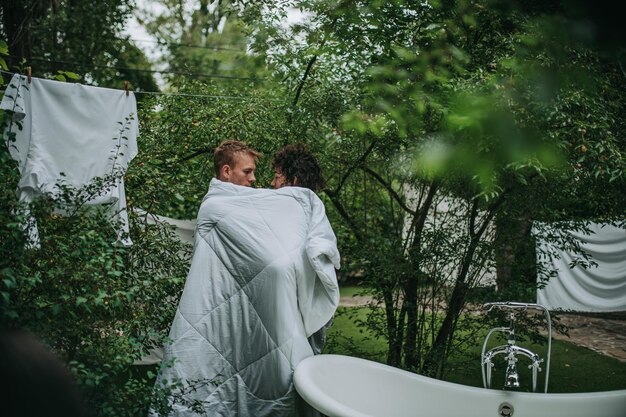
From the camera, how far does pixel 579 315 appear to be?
339 inches

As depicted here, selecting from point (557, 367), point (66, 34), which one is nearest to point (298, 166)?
point (557, 367)

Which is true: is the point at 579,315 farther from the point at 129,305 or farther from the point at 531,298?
the point at 129,305

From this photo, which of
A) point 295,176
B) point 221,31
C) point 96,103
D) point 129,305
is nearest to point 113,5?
point 96,103

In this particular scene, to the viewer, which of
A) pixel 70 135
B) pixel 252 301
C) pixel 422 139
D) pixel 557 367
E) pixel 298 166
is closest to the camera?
pixel 422 139

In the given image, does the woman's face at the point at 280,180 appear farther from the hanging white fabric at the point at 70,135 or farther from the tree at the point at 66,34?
the tree at the point at 66,34

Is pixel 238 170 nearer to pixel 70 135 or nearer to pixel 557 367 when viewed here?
pixel 70 135

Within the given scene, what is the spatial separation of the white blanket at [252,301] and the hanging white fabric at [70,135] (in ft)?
1.59

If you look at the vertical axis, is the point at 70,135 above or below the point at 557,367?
above

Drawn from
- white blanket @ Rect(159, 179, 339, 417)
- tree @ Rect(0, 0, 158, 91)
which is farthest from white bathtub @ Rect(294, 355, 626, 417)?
tree @ Rect(0, 0, 158, 91)

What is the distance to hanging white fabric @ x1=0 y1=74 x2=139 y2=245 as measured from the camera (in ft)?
10.0

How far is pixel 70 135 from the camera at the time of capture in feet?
10.7

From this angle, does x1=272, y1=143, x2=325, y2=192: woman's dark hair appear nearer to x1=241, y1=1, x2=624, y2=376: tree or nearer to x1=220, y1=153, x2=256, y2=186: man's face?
x1=220, y1=153, x2=256, y2=186: man's face

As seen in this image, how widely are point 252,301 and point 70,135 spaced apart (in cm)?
129

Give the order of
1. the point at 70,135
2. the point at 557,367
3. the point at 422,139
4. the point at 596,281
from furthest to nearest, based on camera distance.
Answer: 1. the point at 596,281
2. the point at 557,367
3. the point at 70,135
4. the point at 422,139
